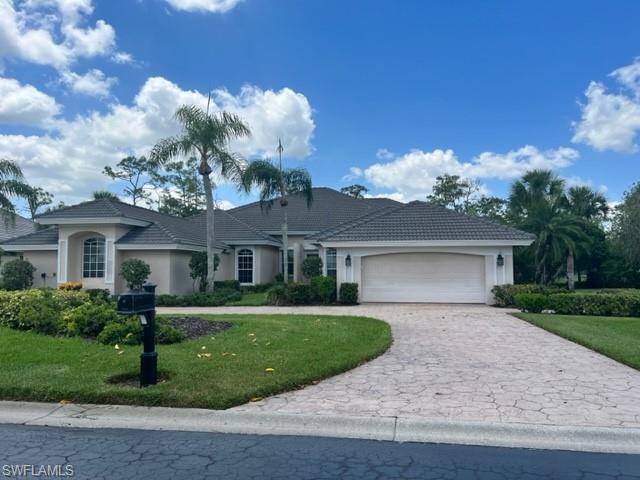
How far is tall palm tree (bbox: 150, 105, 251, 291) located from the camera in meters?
19.7

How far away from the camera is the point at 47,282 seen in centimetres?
2331

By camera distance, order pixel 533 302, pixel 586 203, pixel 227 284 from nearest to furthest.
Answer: pixel 533 302
pixel 227 284
pixel 586 203

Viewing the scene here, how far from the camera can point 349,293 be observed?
17.6 m

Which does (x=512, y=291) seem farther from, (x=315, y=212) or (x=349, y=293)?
(x=315, y=212)

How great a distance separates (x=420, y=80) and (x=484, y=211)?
30.1 meters

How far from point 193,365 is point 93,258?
17635 mm

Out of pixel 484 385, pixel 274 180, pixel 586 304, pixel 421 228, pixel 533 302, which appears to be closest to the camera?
pixel 484 385

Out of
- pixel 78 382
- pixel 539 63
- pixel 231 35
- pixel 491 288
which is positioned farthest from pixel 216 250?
pixel 78 382

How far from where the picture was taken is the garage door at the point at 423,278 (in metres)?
17.8

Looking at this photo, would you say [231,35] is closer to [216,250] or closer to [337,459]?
[216,250]

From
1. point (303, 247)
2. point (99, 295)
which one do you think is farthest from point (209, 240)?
point (303, 247)

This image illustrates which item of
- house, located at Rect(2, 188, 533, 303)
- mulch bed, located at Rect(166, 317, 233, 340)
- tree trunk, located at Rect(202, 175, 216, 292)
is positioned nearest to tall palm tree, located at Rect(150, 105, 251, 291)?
tree trunk, located at Rect(202, 175, 216, 292)

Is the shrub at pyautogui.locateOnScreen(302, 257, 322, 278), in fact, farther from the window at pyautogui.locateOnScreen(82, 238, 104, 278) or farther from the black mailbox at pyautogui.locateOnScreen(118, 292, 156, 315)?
the black mailbox at pyautogui.locateOnScreen(118, 292, 156, 315)

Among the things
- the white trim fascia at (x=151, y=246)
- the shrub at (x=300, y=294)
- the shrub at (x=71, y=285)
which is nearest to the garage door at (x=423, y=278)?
the shrub at (x=300, y=294)
